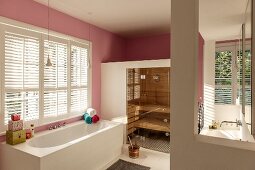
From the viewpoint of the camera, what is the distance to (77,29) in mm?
3469

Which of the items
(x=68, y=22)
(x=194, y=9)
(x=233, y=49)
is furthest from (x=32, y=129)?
(x=233, y=49)

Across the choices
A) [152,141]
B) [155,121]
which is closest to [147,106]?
[155,121]

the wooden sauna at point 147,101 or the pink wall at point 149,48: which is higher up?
the pink wall at point 149,48

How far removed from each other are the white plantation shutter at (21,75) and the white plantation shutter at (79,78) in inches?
28.9

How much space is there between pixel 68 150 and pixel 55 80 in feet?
4.15

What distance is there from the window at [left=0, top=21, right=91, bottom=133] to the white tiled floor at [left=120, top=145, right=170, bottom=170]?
1306 mm

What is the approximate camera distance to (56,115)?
10.2 ft

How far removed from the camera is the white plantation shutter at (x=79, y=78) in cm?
343

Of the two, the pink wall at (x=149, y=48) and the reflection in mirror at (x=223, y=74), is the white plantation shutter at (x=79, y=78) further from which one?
the reflection in mirror at (x=223, y=74)

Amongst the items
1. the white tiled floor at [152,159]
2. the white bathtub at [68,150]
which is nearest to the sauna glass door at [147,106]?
the white tiled floor at [152,159]

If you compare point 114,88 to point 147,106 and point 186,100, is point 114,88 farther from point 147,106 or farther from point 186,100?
point 186,100

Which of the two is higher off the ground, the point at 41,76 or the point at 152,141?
the point at 41,76

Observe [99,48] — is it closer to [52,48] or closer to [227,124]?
[52,48]

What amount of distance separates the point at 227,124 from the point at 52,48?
3.13 m
